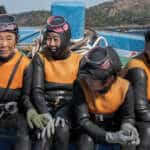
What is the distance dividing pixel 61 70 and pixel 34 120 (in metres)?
0.60

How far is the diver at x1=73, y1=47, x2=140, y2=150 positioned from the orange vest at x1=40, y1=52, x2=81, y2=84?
41 cm

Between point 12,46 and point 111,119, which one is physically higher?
point 12,46

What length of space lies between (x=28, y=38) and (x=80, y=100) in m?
4.69

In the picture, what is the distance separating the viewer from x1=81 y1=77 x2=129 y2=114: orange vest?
439 centimetres

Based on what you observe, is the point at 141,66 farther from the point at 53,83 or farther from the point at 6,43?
the point at 6,43

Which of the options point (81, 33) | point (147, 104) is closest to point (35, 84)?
point (147, 104)

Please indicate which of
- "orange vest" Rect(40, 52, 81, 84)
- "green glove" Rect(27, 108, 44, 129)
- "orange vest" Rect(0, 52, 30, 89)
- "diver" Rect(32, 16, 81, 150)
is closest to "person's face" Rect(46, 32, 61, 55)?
"diver" Rect(32, 16, 81, 150)

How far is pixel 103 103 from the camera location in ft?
14.5

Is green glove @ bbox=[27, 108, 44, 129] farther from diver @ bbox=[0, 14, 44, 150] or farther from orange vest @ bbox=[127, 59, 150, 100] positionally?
orange vest @ bbox=[127, 59, 150, 100]

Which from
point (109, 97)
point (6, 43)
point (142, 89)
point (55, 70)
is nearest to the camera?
point (109, 97)

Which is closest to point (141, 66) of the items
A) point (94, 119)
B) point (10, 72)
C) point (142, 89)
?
point (142, 89)

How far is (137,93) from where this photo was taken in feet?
14.8

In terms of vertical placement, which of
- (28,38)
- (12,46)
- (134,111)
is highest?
(12,46)

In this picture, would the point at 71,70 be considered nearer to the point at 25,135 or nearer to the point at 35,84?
the point at 35,84
